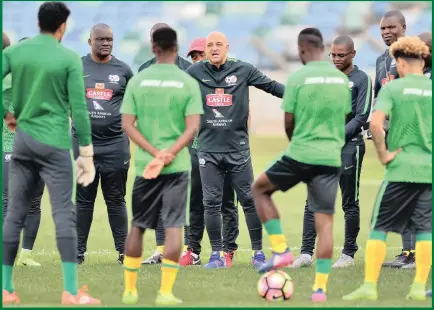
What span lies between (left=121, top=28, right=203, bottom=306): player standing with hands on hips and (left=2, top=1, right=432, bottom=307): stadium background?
16.4 inches

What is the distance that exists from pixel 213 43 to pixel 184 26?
4018 centimetres

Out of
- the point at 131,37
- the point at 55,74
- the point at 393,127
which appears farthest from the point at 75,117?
the point at 131,37

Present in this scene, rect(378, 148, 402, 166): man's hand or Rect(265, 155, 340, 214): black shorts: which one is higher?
Rect(378, 148, 402, 166): man's hand

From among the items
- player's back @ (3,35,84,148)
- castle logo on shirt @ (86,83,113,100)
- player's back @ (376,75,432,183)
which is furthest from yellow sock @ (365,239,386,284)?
castle logo on shirt @ (86,83,113,100)

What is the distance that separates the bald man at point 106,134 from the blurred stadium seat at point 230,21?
3621 cm

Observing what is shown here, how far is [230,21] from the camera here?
51.1 m

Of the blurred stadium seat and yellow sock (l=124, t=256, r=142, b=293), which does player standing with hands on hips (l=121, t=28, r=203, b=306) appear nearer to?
yellow sock (l=124, t=256, r=142, b=293)

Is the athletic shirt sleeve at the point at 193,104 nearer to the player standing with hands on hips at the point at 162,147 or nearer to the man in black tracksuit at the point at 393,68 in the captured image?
the player standing with hands on hips at the point at 162,147

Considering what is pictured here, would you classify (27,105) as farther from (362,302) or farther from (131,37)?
(131,37)

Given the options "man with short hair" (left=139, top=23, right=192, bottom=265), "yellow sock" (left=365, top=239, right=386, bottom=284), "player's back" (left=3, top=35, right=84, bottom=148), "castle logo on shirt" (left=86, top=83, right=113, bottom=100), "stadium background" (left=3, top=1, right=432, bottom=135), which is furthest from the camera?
"stadium background" (left=3, top=1, right=432, bottom=135)

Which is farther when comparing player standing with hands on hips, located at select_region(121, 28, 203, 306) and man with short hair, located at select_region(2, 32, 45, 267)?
man with short hair, located at select_region(2, 32, 45, 267)

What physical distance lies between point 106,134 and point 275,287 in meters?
3.46

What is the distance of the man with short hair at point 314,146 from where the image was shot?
780 centimetres

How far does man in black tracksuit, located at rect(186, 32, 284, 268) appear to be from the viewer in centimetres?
1026
